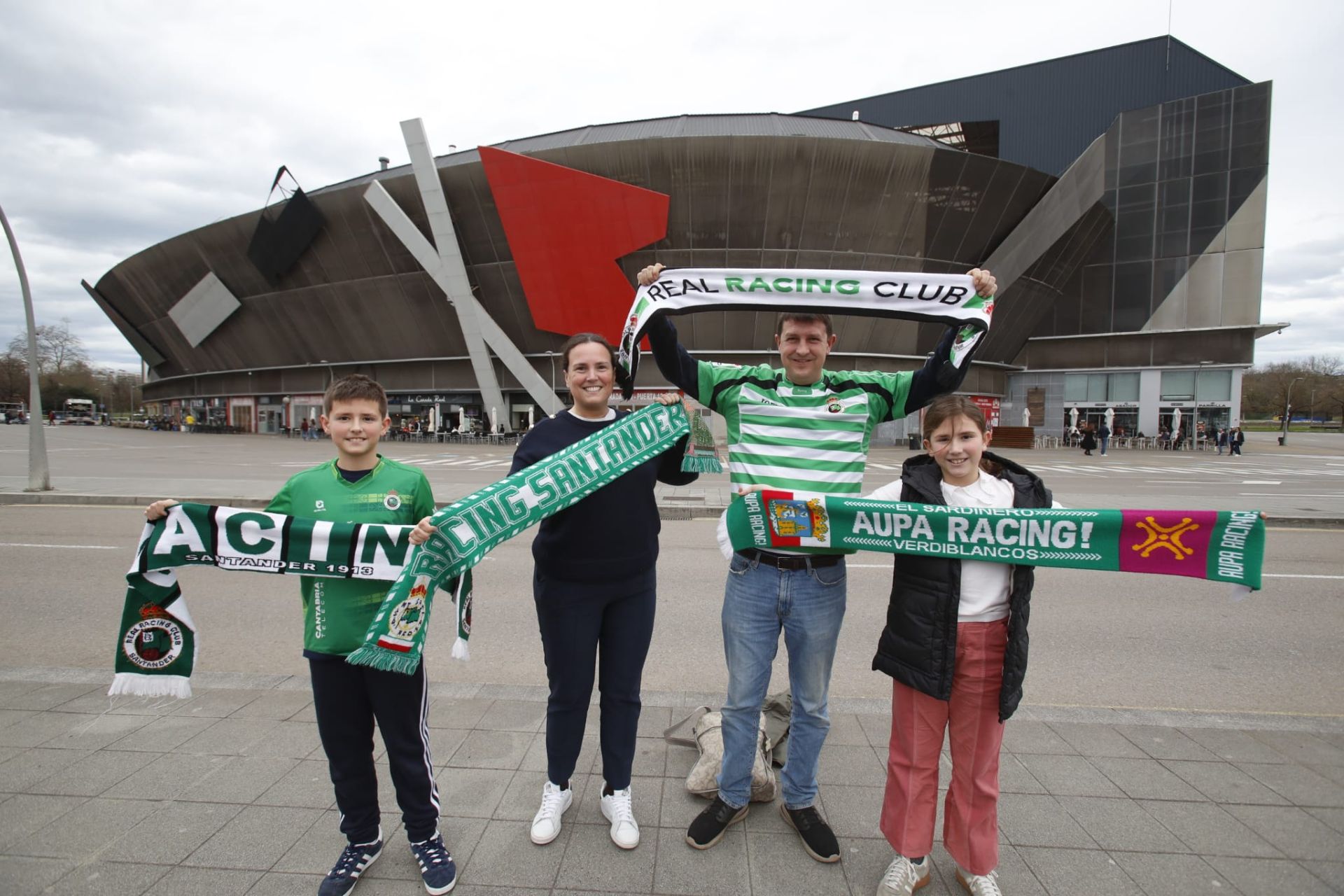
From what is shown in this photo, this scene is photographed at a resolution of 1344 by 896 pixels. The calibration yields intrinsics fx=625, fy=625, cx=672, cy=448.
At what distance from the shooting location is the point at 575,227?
29703 mm

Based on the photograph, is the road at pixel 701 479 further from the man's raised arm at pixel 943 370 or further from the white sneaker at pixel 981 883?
the white sneaker at pixel 981 883

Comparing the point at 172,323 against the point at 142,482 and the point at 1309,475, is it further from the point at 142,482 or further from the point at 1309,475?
the point at 1309,475

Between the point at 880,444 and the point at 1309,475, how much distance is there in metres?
18.9

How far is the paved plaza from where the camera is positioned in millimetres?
2611

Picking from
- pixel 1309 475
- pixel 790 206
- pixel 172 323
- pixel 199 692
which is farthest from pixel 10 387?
pixel 1309 475

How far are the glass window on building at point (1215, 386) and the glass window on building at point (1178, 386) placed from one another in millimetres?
427

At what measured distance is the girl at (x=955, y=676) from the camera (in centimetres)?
252

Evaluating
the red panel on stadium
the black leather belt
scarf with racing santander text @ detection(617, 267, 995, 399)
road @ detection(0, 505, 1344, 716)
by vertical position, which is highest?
the red panel on stadium

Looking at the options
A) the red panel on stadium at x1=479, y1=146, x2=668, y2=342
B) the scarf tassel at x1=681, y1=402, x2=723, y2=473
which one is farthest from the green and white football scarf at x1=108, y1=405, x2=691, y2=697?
the red panel on stadium at x1=479, y1=146, x2=668, y2=342

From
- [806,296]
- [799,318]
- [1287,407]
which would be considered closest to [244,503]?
[806,296]

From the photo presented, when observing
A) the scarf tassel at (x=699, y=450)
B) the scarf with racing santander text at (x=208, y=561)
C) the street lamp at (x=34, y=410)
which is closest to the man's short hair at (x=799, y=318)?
the scarf tassel at (x=699, y=450)

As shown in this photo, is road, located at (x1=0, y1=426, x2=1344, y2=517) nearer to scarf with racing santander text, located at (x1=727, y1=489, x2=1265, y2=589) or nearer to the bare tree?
scarf with racing santander text, located at (x1=727, y1=489, x2=1265, y2=589)

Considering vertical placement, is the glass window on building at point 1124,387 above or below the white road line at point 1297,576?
above

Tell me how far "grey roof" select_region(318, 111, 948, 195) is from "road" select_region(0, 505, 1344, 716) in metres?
28.5
